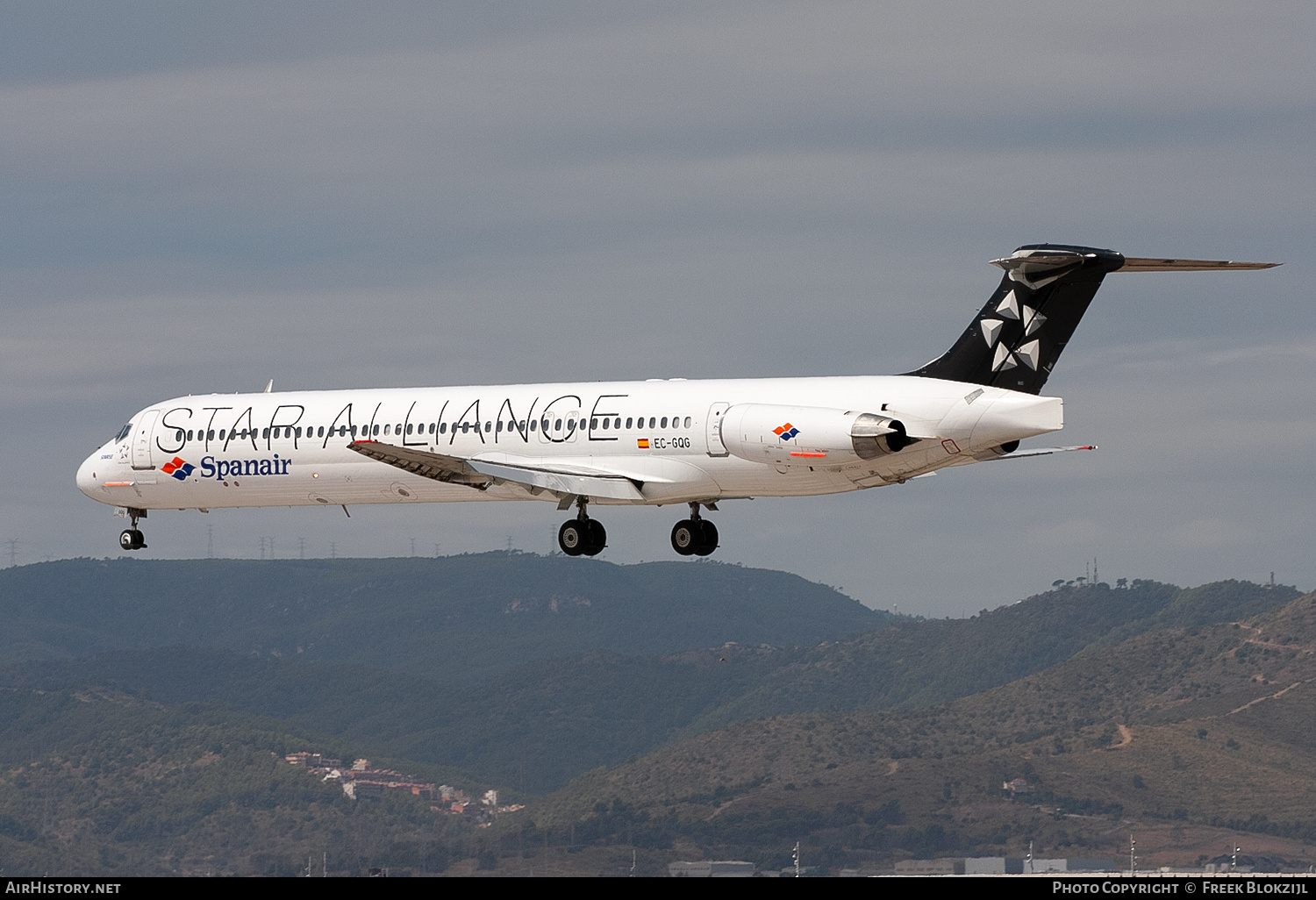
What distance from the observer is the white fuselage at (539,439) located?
164 ft

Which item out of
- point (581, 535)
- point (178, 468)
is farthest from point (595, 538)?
point (178, 468)

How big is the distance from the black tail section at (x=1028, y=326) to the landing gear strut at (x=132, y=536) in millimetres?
25071

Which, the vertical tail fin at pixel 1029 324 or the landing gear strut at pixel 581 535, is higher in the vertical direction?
the vertical tail fin at pixel 1029 324

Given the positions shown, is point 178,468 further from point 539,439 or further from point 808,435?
point 808,435

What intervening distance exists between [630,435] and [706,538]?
4761 millimetres

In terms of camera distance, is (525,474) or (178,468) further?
(178,468)

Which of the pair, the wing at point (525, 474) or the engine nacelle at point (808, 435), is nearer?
the engine nacelle at point (808, 435)

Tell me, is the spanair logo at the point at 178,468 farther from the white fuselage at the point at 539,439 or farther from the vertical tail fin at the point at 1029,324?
the vertical tail fin at the point at 1029,324

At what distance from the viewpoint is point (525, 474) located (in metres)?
54.7

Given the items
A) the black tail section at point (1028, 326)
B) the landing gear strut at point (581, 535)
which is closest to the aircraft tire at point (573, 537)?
the landing gear strut at point (581, 535)

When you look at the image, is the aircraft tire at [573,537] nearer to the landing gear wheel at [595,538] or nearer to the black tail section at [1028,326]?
the landing gear wheel at [595,538]

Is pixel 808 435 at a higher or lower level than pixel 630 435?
lower
